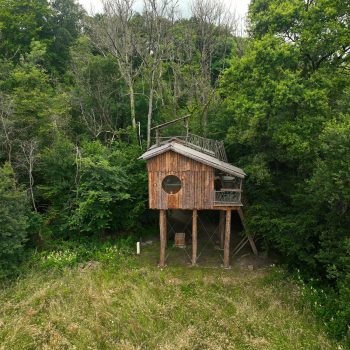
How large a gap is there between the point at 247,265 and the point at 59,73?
84.4ft

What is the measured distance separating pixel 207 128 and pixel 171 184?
8.61m

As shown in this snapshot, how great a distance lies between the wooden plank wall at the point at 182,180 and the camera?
15469mm

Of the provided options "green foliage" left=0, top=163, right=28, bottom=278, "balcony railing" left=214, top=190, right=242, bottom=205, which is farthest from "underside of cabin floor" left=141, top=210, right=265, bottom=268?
"green foliage" left=0, top=163, right=28, bottom=278

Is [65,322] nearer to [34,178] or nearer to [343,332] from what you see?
[343,332]

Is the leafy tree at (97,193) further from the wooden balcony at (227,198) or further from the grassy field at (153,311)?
the wooden balcony at (227,198)

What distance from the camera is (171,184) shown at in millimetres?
16266

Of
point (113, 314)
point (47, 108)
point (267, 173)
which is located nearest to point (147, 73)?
point (47, 108)

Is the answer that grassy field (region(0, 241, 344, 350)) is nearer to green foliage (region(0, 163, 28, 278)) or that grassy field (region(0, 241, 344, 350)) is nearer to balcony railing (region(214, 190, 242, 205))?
green foliage (region(0, 163, 28, 278))

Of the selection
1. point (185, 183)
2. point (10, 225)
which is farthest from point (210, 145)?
point (10, 225)

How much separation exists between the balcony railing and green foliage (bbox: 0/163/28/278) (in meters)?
9.51

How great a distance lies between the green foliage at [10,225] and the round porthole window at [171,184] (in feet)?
22.8

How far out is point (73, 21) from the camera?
3356 cm

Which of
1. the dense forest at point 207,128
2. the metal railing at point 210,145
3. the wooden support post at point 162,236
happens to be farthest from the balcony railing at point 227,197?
the metal railing at point 210,145

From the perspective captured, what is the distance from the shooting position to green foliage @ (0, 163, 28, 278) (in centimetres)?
1384
